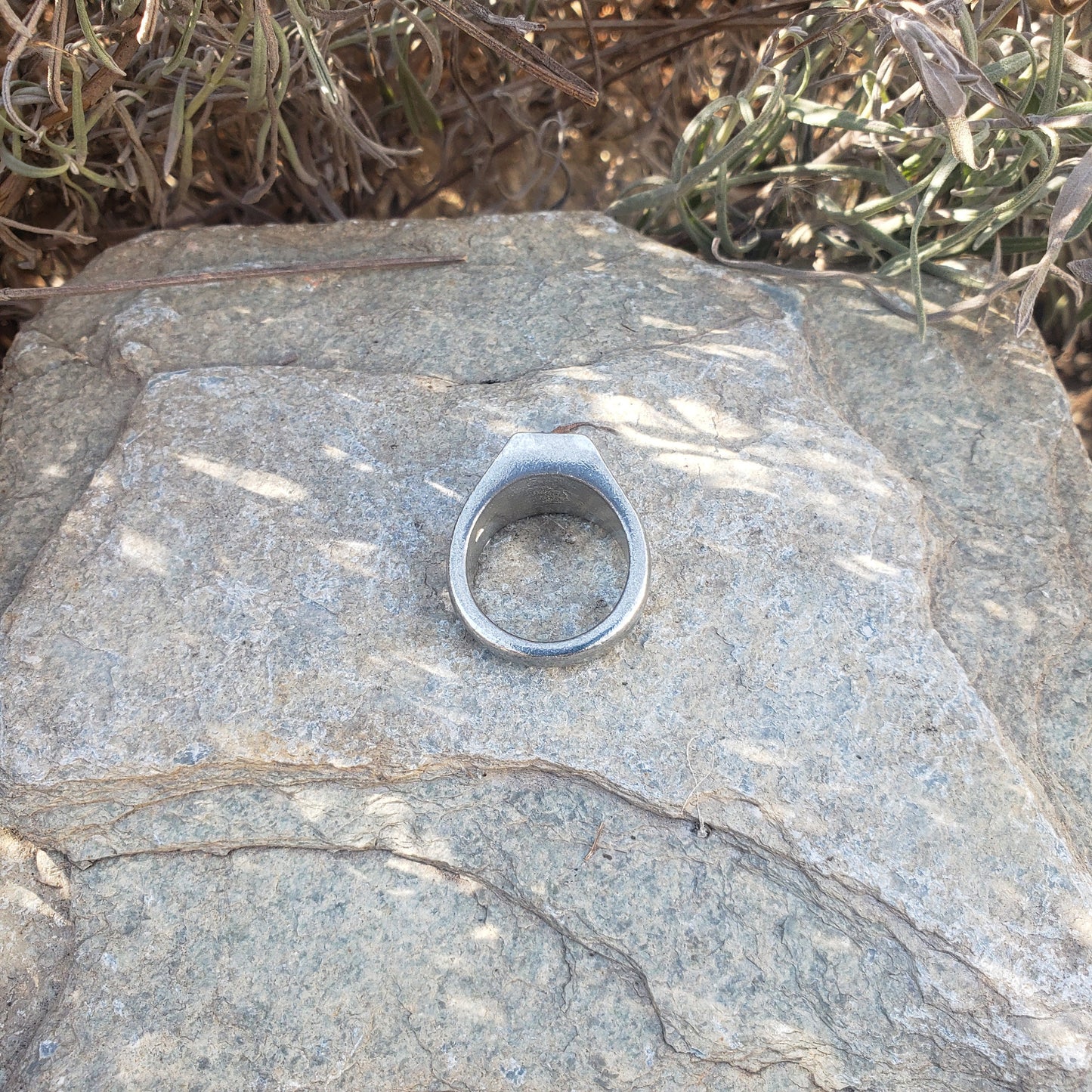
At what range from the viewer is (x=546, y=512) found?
1990 mm

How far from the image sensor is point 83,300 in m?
2.33

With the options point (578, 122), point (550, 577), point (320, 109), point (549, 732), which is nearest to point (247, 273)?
point (320, 109)

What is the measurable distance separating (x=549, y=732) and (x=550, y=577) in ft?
0.99

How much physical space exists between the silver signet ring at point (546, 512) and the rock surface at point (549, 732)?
0.23ft

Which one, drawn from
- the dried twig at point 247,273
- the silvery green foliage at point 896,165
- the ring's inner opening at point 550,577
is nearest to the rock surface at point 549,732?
the ring's inner opening at point 550,577

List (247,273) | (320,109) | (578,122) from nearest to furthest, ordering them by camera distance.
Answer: (247,273) → (320,109) → (578,122)

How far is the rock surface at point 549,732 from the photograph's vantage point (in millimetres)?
1621

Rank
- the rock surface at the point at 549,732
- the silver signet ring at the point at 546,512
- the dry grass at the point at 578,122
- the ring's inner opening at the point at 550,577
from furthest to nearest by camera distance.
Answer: the dry grass at the point at 578,122 < the ring's inner opening at the point at 550,577 < the silver signet ring at the point at 546,512 < the rock surface at the point at 549,732

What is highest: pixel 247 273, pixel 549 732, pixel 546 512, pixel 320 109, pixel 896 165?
pixel 320 109

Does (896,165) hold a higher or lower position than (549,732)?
higher

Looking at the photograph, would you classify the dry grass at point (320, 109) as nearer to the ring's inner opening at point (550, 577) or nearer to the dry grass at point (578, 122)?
the dry grass at point (578, 122)

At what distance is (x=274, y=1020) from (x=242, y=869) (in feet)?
0.79

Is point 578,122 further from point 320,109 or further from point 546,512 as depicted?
point 546,512

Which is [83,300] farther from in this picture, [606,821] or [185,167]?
[606,821]
